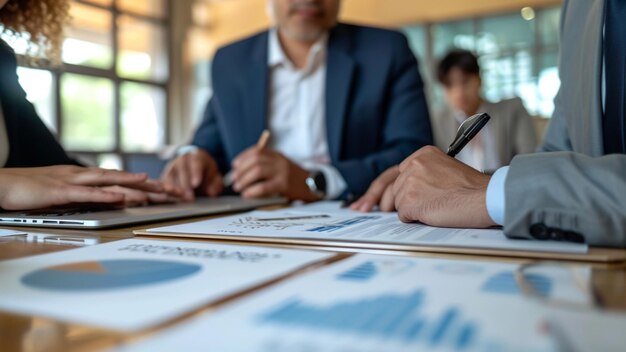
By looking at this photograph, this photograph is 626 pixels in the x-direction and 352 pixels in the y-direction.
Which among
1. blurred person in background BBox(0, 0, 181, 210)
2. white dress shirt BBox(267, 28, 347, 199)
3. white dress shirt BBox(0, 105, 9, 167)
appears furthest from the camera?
white dress shirt BBox(267, 28, 347, 199)

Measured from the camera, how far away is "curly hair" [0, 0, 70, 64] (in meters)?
1.28

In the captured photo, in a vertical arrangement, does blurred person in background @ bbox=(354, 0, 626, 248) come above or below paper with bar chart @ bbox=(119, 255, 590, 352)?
above

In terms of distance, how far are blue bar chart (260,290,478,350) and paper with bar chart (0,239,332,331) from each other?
0.20ft

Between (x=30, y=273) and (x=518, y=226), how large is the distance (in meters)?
0.42

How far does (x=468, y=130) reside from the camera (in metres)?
0.70

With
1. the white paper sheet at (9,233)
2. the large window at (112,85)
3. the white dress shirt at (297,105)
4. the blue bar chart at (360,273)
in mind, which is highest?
the large window at (112,85)

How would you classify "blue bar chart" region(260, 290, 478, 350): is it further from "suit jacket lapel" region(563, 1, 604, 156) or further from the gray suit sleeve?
"suit jacket lapel" region(563, 1, 604, 156)

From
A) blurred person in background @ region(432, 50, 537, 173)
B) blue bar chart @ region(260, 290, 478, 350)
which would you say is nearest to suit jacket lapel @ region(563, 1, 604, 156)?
blue bar chart @ region(260, 290, 478, 350)

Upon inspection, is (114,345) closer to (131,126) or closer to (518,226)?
(518,226)

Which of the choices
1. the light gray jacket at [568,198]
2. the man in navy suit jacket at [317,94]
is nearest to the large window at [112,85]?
the man in navy suit jacket at [317,94]

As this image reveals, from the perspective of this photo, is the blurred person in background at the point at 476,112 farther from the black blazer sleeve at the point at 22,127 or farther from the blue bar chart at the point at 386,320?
the blue bar chart at the point at 386,320

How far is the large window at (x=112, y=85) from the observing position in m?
5.25

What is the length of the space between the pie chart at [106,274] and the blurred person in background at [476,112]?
2.23 m

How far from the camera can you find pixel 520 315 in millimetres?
284
